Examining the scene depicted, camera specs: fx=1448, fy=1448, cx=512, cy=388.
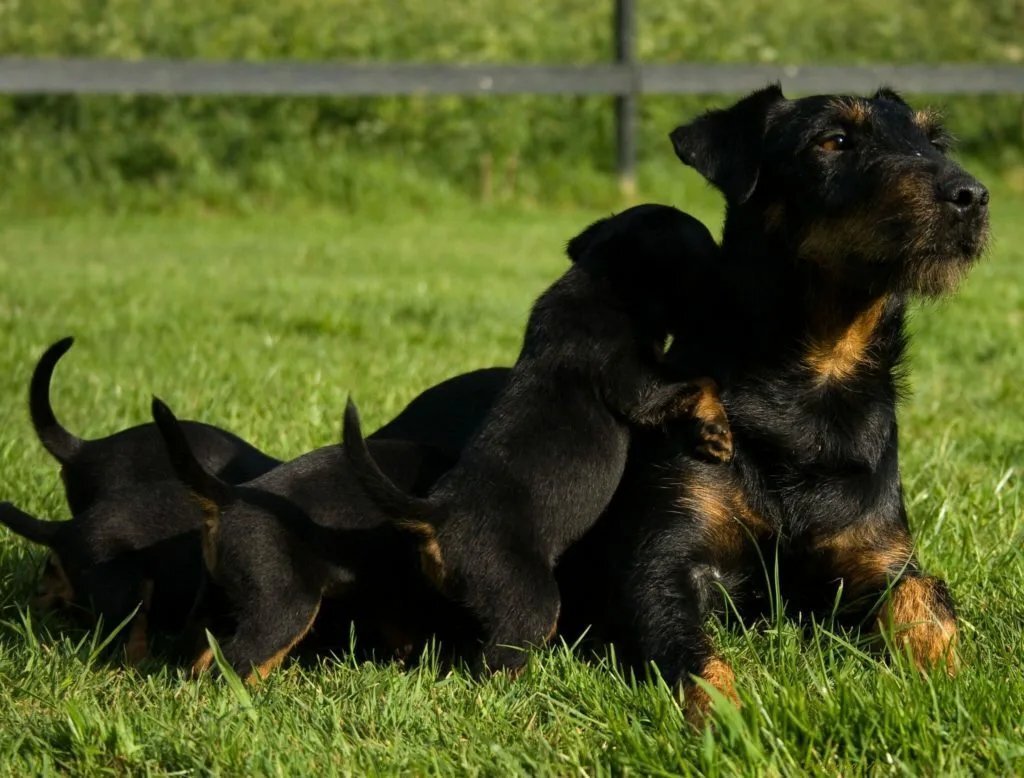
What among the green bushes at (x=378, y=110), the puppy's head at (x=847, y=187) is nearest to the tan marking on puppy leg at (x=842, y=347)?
the puppy's head at (x=847, y=187)

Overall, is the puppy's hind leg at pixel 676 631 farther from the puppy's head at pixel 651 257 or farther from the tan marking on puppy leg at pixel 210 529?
the tan marking on puppy leg at pixel 210 529

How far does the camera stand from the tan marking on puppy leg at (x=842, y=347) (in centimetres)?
364

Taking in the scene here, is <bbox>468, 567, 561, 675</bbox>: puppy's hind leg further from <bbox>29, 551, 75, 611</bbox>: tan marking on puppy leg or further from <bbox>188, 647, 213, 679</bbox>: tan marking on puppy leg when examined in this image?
<bbox>29, 551, 75, 611</bbox>: tan marking on puppy leg

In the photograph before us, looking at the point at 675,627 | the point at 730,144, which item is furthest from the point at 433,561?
the point at 730,144

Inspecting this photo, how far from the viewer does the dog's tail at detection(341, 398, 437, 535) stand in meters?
3.15

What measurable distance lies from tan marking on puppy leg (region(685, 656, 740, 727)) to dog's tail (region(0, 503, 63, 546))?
5.97ft

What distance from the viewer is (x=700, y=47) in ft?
55.8

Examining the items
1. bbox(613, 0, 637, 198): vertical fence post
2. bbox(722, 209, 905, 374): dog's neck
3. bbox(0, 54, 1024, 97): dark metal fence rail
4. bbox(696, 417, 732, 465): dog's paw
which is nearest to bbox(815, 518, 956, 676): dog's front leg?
bbox(696, 417, 732, 465): dog's paw

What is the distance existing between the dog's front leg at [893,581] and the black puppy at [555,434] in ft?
1.34

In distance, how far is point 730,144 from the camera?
12.4 feet

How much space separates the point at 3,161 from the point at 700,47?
26.0 feet

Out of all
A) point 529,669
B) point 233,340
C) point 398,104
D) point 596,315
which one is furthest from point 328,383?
point 398,104

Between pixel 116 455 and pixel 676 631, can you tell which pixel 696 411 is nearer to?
pixel 676 631

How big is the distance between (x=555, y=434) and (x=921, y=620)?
94 centimetres
